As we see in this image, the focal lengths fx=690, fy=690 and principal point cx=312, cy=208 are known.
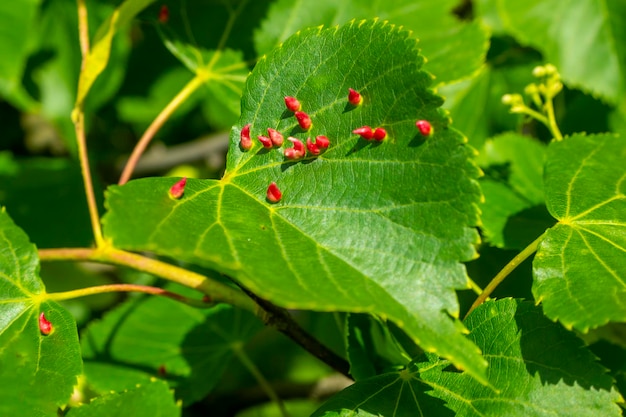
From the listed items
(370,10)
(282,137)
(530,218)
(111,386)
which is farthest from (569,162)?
(111,386)

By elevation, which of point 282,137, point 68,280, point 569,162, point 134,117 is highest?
point 282,137

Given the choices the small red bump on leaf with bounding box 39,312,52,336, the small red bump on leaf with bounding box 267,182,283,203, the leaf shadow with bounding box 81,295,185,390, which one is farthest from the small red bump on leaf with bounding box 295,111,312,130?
the leaf shadow with bounding box 81,295,185,390

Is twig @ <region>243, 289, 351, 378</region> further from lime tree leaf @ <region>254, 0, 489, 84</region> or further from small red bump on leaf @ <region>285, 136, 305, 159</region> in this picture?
lime tree leaf @ <region>254, 0, 489, 84</region>

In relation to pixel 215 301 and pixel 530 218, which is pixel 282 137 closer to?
pixel 215 301

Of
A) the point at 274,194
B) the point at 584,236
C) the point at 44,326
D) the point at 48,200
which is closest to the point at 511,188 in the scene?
the point at 584,236

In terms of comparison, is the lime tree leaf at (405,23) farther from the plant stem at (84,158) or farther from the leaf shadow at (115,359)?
the leaf shadow at (115,359)

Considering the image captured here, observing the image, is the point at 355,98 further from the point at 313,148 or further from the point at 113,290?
the point at 113,290
